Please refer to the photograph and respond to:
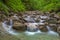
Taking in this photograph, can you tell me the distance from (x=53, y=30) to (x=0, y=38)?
15.2 ft

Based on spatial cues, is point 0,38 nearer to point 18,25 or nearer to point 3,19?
point 18,25

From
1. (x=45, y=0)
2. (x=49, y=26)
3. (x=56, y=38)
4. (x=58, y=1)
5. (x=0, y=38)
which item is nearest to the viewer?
(x=0, y=38)

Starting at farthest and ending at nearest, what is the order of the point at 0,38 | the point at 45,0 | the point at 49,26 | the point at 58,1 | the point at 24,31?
the point at 45,0
the point at 58,1
the point at 49,26
the point at 24,31
the point at 0,38

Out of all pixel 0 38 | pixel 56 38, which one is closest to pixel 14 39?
pixel 0 38

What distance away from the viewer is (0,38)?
8.51 metres

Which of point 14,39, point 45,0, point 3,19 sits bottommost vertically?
point 14,39

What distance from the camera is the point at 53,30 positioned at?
39.7ft

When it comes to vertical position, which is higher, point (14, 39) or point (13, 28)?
point (13, 28)

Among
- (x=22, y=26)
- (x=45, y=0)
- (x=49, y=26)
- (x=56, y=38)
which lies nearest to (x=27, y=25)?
(x=22, y=26)

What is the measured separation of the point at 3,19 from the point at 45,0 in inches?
730

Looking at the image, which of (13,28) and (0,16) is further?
(0,16)

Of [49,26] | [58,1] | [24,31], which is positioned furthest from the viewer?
[58,1]

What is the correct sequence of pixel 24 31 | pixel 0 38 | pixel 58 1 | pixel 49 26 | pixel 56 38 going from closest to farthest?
pixel 0 38 → pixel 56 38 → pixel 24 31 → pixel 49 26 → pixel 58 1

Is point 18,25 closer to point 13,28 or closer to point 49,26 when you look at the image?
point 13,28
